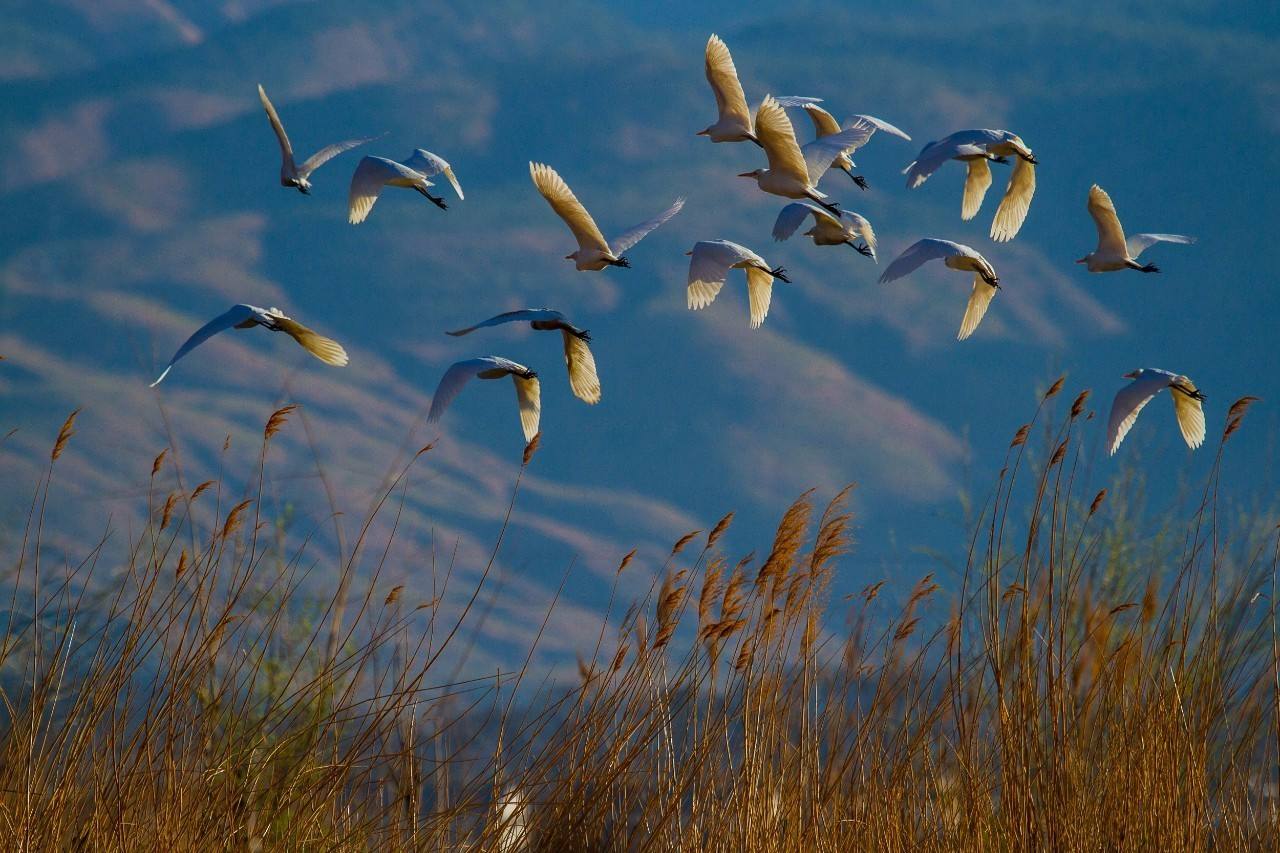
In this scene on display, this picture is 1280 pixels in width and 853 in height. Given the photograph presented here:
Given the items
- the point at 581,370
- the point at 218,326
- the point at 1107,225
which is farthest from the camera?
the point at 1107,225

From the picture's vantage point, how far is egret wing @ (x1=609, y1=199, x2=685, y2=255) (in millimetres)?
2422

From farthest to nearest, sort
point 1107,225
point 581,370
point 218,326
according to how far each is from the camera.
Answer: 1. point 1107,225
2. point 581,370
3. point 218,326

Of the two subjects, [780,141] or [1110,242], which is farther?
[1110,242]

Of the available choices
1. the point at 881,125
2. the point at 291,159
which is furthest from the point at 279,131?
the point at 881,125

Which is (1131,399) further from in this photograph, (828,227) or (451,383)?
A: (451,383)

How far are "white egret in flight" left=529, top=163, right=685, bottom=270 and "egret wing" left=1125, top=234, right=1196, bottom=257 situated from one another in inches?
42.4

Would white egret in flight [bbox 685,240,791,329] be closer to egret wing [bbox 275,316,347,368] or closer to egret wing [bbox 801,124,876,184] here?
egret wing [bbox 801,124,876,184]

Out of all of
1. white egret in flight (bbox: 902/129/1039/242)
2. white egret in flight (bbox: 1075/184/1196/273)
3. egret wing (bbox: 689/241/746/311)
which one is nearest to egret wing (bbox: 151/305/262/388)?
egret wing (bbox: 689/241/746/311)

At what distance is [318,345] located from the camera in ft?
7.30

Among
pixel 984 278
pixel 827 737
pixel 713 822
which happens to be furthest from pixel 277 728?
pixel 984 278

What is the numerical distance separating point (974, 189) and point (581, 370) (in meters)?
1.21

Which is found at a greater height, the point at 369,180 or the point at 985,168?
the point at 985,168

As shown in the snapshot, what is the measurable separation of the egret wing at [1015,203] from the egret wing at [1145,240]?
267 mm

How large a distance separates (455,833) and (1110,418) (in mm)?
1513
